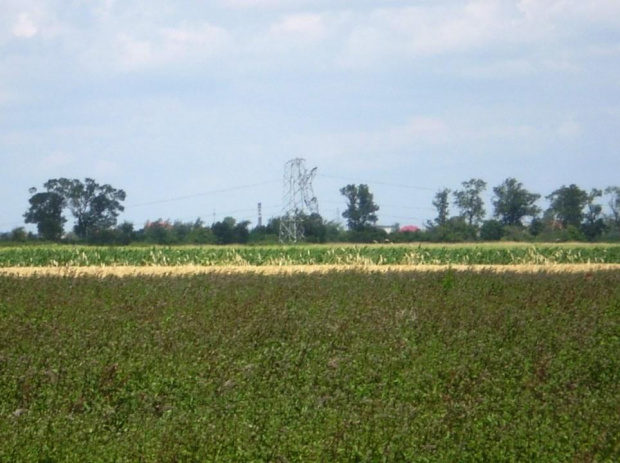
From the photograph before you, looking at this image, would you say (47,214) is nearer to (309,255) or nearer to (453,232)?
(309,255)

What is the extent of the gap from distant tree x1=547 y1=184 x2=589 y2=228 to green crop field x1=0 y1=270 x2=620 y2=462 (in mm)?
44033

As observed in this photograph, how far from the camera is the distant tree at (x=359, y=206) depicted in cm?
Answer: 6328

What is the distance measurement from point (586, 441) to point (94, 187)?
4655 centimetres

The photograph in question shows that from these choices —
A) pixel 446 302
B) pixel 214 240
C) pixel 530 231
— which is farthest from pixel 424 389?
pixel 530 231

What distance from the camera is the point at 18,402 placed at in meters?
10.6

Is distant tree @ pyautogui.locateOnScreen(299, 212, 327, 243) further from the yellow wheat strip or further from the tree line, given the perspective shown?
the yellow wheat strip

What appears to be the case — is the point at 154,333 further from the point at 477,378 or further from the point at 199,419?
the point at 477,378

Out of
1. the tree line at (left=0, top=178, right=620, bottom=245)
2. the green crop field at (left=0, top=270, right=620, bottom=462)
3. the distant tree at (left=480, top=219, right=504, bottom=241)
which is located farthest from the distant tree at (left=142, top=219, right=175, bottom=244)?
the green crop field at (left=0, top=270, right=620, bottom=462)

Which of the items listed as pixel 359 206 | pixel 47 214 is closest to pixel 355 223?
pixel 359 206

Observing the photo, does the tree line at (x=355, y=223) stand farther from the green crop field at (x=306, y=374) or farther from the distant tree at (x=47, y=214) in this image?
the green crop field at (x=306, y=374)

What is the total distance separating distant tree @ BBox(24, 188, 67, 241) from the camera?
51.6 meters

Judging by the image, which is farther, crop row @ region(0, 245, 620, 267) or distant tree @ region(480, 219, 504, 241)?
distant tree @ region(480, 219, 504, 241)

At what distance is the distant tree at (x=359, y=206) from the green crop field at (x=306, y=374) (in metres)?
45.3

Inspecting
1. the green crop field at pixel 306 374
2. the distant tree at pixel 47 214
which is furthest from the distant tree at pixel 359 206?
the green crop field at pixel 306 374
